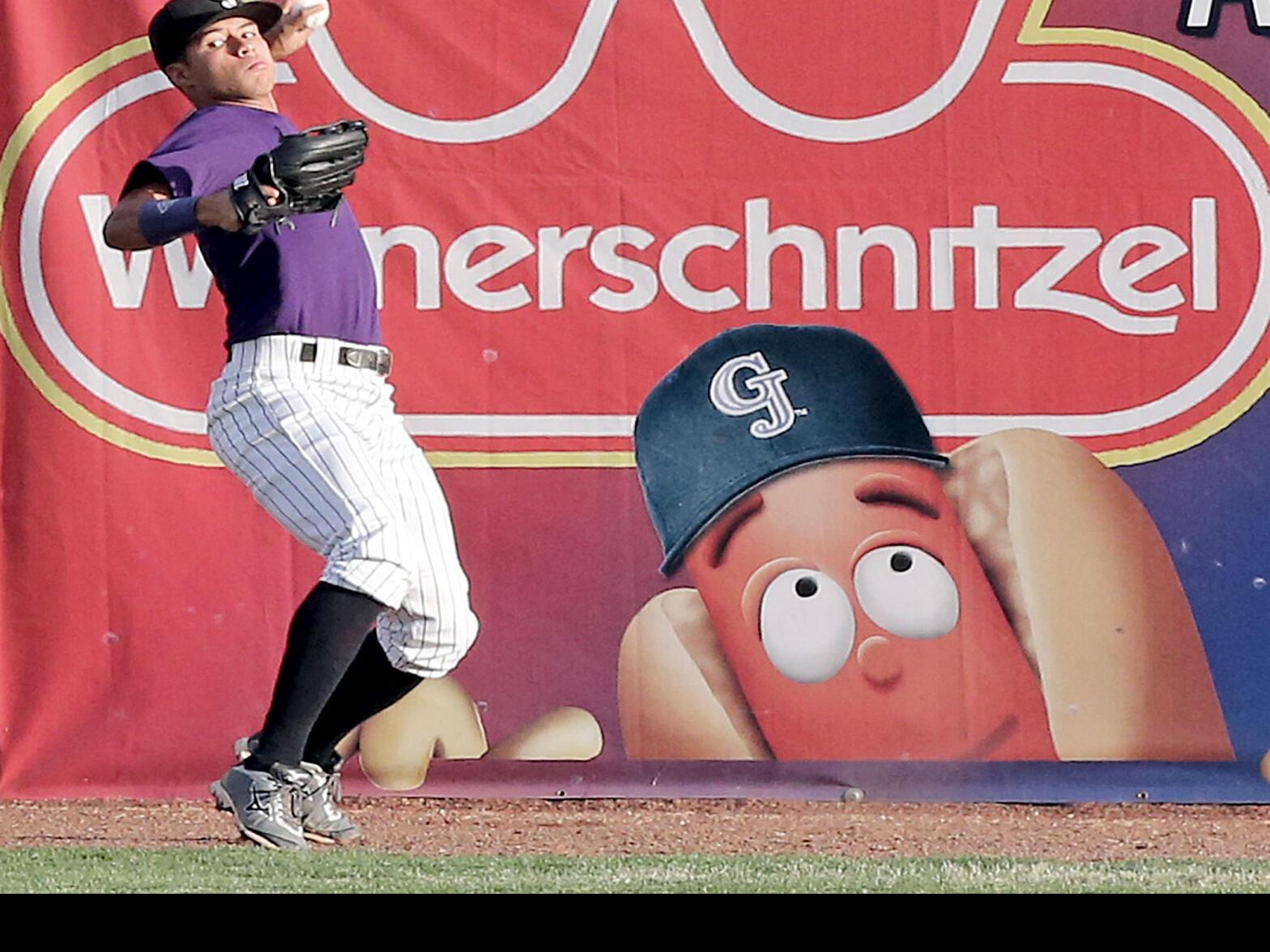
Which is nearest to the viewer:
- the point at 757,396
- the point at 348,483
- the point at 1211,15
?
the point at 348,483

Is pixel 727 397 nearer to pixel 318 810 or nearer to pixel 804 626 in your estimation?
pixel 804 626

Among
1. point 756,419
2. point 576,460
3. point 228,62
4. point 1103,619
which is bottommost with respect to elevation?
point 1103,619

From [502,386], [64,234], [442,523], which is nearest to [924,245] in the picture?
[502,386]

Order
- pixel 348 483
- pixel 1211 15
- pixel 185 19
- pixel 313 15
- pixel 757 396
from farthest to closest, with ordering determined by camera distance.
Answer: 1. pixel 757 396
2. pixel 1211 15
3. pixel 313 15
4. pixel 185 19
5. pixel 348 483

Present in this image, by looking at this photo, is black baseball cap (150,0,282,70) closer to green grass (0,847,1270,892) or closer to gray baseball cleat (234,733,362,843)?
gray baseball cleat (234,733,362,843)

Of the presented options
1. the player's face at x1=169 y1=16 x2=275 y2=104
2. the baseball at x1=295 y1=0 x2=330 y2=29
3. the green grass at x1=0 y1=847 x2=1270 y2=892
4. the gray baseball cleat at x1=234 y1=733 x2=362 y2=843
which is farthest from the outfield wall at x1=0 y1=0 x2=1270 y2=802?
the gray baseball cleat at x1=234 y1=733 x2=362 y2=843

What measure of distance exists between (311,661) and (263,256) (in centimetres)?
80

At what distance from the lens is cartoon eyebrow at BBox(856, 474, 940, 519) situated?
5738 mm

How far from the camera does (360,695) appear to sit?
14.7 ft

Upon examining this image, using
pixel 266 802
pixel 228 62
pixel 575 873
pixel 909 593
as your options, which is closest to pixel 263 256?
pixel 228 62

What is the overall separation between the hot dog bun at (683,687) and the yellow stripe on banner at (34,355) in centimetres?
119

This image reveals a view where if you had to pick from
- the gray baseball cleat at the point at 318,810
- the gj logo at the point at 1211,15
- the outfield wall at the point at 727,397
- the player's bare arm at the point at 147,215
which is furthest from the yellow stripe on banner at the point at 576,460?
the gj logo at the point at 1211,15
